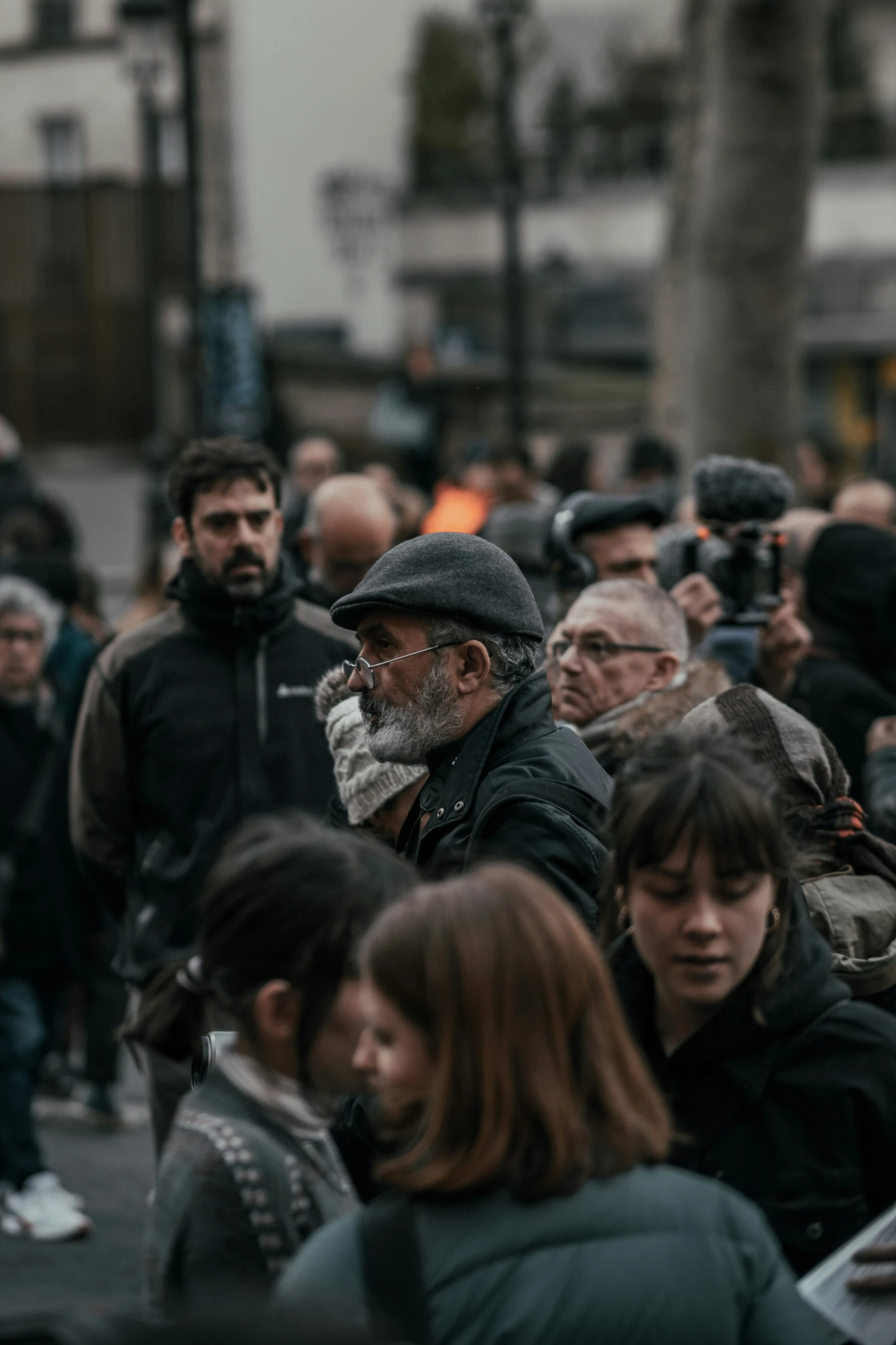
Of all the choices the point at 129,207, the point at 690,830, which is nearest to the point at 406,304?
the point at 129,207

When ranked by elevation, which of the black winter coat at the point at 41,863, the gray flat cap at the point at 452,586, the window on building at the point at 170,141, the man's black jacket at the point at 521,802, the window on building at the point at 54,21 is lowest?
the black winter coat at the point at 41,863

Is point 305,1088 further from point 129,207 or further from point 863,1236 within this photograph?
point 129,207

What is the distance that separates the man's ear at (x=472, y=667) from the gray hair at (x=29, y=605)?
3.38 metres

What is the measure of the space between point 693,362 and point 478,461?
147 cm

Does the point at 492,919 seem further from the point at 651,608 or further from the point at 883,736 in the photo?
the point at 883,736

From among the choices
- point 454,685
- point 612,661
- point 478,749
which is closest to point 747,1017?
point 478,749

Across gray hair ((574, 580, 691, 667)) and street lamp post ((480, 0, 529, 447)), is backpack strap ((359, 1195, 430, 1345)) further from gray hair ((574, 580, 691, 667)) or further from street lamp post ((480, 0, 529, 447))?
street lamp post ((480, 0, 529, 447))

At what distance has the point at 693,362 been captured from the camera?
11688 millimetres

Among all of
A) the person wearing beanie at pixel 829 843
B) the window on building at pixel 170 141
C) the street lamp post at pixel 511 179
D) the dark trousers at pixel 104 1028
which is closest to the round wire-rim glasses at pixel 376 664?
the person wearing beanie at pixel 829 843

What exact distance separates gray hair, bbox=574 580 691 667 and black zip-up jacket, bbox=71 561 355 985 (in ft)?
3.03

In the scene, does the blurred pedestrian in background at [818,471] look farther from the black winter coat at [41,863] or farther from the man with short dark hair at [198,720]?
the man with short dark hair at [198,720]

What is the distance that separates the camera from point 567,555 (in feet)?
18.7

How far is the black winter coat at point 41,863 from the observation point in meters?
6.50

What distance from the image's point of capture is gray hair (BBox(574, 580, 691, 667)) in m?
4.60
